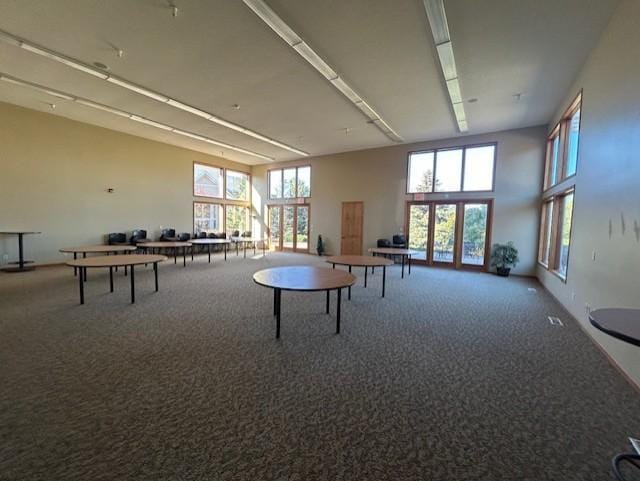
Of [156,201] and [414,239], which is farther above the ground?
[156,201]

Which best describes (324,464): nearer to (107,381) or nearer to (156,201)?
(107,381)

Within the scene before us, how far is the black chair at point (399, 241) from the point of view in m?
8.70

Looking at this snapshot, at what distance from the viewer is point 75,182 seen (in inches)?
297

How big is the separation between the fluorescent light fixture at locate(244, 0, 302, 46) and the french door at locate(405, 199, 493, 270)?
21.1 feet

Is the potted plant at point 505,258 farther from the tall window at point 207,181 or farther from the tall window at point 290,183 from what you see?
the tall window at point 207,181

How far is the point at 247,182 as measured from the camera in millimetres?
12617

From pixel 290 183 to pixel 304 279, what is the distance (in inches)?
347

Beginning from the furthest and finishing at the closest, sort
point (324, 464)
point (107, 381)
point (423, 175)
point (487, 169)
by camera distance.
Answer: point (423, 175) → point (487, 169) → point (107, 381) → point (324, 464)

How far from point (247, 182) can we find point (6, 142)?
737cm

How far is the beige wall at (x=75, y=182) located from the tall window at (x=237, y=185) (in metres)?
2.10

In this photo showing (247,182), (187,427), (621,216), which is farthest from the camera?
Answer: (247,182)

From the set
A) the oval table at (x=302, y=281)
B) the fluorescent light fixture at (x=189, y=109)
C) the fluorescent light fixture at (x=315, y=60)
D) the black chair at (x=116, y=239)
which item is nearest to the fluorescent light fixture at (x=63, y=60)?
the fluorescent light fixture at (x=189, y=109)

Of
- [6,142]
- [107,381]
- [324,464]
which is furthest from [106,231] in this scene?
[324,464]

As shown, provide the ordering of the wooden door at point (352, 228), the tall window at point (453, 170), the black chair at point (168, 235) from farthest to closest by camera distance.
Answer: the wooden door at point (352, 228) < the black chair at point (168, 235) < the tall window at point (453, 170)
